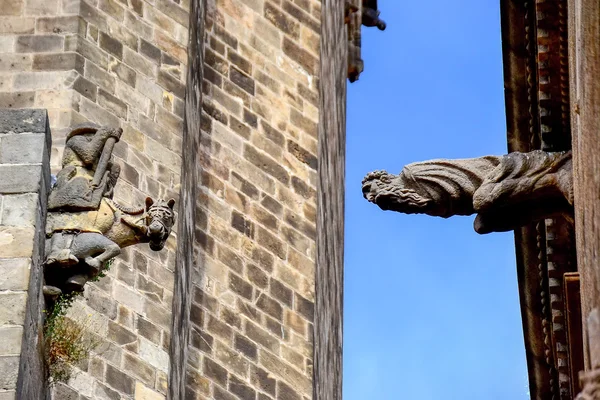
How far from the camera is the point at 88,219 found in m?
14.2

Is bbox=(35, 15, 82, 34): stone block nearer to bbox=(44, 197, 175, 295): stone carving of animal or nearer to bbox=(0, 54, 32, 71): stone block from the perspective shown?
bbox=(0, 54, 32, 71): stone block

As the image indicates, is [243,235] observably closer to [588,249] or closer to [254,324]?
[254,324]

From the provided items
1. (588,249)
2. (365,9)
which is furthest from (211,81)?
(588,249)

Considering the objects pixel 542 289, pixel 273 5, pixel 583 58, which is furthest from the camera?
pixel 273 5

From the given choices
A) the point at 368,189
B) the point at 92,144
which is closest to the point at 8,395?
the point at 92,144

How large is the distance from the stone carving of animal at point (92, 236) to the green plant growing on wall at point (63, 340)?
0.48 ft

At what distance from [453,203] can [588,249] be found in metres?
2.33

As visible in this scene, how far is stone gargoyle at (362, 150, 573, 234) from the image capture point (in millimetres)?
10875

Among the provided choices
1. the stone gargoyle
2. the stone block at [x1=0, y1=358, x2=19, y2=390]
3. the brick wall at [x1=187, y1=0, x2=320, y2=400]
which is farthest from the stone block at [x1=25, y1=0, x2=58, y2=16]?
the stone gargoyle

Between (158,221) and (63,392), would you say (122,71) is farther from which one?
(158,221)

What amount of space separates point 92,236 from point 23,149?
76 centimetres

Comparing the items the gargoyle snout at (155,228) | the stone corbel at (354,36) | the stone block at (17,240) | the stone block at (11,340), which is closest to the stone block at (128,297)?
the gargoyle snout at (155,228)

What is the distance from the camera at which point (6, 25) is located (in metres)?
18.5

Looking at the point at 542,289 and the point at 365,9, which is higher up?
the point at 365,9
